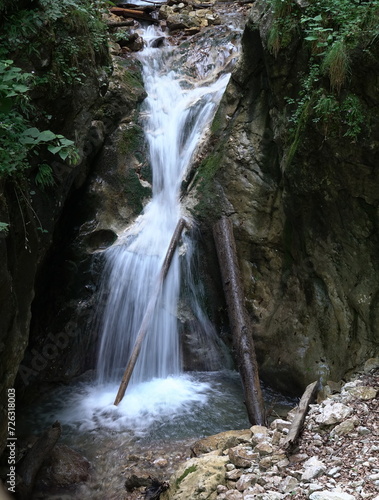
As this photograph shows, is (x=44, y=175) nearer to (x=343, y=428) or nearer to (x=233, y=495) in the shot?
(x=233, y=495)

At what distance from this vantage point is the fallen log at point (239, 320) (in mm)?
5262

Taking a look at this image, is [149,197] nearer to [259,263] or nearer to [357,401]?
[259,263]

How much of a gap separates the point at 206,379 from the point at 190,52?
749 centimetres

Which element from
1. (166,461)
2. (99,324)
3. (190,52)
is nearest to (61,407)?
(99,324)

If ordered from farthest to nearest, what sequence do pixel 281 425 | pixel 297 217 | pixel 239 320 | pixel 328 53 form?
pixel 239 320, pixel 297 217, pixel 328 53, pixel 281 425

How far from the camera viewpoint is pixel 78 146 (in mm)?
5609

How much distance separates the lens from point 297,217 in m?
5.88

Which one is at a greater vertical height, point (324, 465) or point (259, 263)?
point (259, 263)

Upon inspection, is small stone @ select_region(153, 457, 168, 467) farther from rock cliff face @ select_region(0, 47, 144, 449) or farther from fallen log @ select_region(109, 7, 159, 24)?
fallen log @ select_region(109, 7, 159, 24)

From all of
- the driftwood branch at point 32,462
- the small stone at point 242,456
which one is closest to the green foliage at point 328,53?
the small stone at point 242,456

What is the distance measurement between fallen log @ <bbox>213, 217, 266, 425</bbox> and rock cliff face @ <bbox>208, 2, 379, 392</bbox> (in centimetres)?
26

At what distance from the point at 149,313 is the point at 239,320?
1.27m

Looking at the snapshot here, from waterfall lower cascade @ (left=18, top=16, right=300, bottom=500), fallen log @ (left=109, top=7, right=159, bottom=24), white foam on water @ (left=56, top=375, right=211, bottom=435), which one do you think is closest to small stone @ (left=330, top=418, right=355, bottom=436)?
waterfall lower cascade @ (left=18, top=16, right=300, bottom=500)

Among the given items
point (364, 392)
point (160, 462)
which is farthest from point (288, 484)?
point (160, 462)
